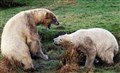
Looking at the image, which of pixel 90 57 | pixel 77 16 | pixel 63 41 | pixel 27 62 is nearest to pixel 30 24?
pixel 27 62

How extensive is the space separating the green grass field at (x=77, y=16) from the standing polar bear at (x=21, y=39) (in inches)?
23.8

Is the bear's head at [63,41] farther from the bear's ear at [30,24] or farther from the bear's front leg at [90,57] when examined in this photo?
the bear's ear at [30,24]

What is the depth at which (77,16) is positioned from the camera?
16.4 metres

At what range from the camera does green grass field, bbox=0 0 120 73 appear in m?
12.2

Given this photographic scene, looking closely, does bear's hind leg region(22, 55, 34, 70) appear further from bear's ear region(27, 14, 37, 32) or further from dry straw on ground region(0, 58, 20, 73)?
bear's ear region(27, 14, 37, 32)

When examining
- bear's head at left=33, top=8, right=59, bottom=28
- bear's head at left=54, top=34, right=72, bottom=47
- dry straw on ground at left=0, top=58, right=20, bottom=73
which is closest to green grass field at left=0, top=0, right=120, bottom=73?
bear's head at left=54, top=34, right=72, bottom=47

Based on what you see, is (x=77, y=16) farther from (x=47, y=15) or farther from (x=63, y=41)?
(x=47, y=15)

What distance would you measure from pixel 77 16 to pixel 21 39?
21.4ft

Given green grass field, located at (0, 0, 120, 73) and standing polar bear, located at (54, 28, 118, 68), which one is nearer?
standing polar bear, located at (54, 28, 118, 68)

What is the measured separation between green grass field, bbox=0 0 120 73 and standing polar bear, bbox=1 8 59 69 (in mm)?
605

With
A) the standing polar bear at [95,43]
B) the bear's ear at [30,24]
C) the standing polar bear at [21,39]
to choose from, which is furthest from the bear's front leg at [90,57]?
the bear's ear at [30,24]

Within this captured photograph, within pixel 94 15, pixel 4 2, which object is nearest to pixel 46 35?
pixel 94 15

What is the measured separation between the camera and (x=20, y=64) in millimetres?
10078

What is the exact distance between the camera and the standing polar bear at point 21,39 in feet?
32.7
